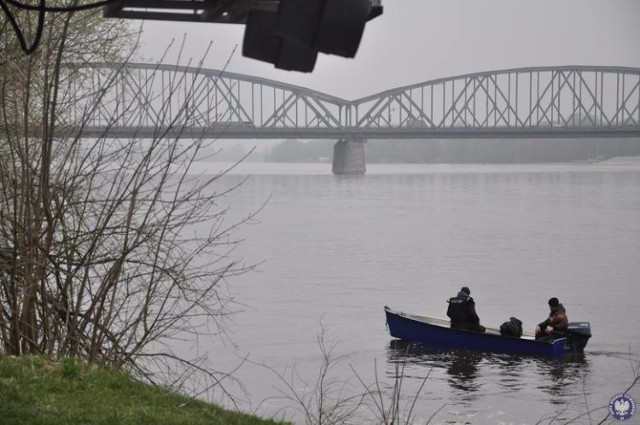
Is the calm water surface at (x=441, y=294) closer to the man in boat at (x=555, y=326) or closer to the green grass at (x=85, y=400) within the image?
the man in boat at (x=555, y=326)

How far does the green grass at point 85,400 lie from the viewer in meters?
8.29

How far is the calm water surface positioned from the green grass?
2706mm

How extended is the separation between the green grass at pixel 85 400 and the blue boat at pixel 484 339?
17421 mm

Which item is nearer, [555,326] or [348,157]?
[555,326]

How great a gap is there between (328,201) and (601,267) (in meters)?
52.9

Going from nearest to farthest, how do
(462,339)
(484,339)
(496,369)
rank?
(496,369) → (484,339) → (462,339)

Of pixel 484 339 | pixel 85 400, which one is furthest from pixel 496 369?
pixel 85 400

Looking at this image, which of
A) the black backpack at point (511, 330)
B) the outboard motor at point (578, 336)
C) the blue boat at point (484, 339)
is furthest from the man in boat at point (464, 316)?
the outboard motor at point (578, 336)

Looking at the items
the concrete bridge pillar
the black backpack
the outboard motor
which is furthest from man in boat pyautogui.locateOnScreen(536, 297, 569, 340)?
the concrete bridge pillar

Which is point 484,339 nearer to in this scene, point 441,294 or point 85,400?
point 441,294

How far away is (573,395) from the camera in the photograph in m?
23.0

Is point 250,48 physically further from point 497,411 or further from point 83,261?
point 497,411

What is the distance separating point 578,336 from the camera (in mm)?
26562

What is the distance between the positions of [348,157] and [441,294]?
12427cm
